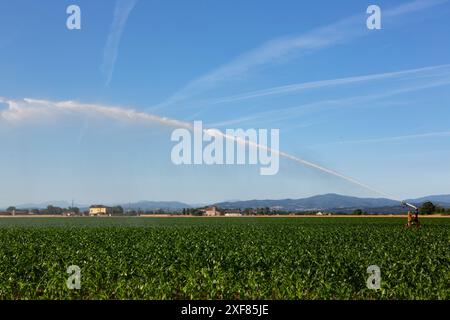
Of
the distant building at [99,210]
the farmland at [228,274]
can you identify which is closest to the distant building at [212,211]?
the distant building at [99,210]

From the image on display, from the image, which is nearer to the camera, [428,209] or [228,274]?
[228,274]

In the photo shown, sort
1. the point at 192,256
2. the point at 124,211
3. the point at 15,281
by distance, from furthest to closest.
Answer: the point at 124,211 → the point at 192,256 → the point at 15,281

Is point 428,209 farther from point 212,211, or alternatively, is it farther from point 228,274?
point 228,274

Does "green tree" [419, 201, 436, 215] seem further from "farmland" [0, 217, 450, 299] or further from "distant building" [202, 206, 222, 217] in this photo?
"farmland" [0, 217, 450, 299]

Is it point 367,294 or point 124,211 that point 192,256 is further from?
point 124,211

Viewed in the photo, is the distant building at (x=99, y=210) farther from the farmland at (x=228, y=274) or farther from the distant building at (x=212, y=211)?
the farmland at (x=228, y=274)

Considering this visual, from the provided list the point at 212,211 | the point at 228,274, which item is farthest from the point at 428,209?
the point at 228,274

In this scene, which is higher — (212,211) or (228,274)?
(228,274)

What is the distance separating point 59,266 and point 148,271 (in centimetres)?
455
